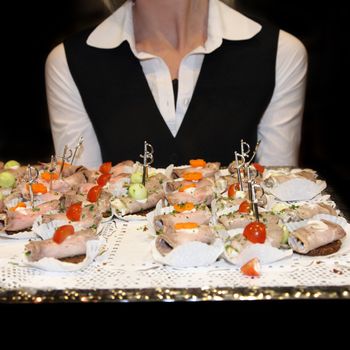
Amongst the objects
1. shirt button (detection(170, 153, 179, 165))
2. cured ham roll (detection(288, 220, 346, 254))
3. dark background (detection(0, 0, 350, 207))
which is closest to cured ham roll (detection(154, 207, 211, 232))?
cured ham roll (detection(288, 220, 346, 254))

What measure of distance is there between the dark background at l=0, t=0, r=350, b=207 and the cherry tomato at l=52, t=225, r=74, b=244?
282 centimetres

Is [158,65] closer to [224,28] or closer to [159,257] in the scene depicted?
[224,28]

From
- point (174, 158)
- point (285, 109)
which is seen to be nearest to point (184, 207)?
point (174, 158)

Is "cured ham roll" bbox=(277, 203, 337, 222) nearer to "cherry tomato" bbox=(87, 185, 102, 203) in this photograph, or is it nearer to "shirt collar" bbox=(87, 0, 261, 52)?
"cherry tomato" bbox=(87, 185, 102, 203)

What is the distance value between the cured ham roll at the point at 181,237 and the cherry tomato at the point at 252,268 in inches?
6.7

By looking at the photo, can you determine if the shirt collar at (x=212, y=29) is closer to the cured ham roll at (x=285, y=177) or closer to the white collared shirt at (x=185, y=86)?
the white collared shirt at (x=185, y=86)

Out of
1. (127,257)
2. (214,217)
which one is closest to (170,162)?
(214,217)

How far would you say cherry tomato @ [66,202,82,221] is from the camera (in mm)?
1958

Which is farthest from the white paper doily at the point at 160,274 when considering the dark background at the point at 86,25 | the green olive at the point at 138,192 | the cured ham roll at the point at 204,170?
the dark background at the point at 86,25

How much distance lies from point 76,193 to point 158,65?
2.80ft

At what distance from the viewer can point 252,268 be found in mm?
1622

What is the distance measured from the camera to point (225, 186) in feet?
7.54

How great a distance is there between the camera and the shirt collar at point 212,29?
2898 mm

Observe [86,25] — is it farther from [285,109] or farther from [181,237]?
[181,237]
